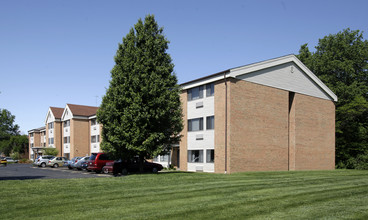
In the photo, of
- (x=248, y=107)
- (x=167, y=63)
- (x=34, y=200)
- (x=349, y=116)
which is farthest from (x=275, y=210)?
(x=349, y=116)

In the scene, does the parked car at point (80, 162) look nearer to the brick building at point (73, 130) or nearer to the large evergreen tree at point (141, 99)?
the large evergreen tree at point (141, 99)

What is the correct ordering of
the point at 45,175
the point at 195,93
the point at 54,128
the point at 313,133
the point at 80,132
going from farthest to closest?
the point at 54,128 → the point at 80,132 → the point at 313,133 → the point at 195,93 → the point at 45,175

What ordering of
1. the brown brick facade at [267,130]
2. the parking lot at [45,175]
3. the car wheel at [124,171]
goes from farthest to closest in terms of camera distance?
the brown brick facade at [267,130]
the car wheel at [124,171]
the parking lot at [45,175]

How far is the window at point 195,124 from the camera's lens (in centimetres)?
3195

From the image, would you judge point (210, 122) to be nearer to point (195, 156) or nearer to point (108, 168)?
point (195, 156)

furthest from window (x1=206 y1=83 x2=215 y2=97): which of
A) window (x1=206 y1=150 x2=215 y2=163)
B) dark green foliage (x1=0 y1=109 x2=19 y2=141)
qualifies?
dark green foliage (x1=0 y1=109 x2=19 y2=141)

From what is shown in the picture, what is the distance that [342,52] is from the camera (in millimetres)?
51531

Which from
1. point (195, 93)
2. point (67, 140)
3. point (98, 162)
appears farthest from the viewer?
point (67, 140)

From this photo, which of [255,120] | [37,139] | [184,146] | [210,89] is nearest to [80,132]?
[37,139]

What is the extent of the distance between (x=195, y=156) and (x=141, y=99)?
11.1m

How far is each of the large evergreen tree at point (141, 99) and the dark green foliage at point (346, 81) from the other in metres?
26.7

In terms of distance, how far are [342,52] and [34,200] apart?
5046 centimetres

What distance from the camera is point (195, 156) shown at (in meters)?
32.3

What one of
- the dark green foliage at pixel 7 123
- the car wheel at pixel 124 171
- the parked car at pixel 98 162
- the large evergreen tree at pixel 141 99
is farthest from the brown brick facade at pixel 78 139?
the dark green foliage at pixel 7 123
